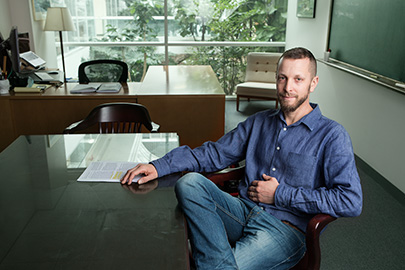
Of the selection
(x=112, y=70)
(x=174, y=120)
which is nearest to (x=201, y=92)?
(x=174, y=120)

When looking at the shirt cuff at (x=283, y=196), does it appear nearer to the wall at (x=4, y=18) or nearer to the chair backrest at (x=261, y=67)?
the chair backrest at (x=261, y=67)

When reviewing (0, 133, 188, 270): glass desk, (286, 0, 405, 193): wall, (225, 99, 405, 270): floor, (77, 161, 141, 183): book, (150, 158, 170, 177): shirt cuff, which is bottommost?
(225, 99, 405, 270): floor

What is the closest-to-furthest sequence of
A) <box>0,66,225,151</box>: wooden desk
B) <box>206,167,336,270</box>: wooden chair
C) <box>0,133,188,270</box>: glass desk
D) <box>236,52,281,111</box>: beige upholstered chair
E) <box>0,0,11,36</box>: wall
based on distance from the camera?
<box>0,133,188,270</box>: glass desk < <box>206,167,336,270</box>: wooden chair < <box>0,66,225,151</box>: wooden desk < <box>0,0,11,36</box>: wall < <box>236,52,281,111</box>: beige upholstered chair

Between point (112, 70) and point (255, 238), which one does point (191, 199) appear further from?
point (112, 70)

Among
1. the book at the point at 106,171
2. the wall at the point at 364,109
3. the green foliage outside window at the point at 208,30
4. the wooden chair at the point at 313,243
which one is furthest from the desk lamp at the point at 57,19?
the wooden chair at the point at 313,243

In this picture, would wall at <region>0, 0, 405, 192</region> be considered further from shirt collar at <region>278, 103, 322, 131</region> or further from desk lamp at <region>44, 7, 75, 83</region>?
shirt collar at <region>278, 103, 322, 131</region>

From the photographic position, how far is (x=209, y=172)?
1898 mm

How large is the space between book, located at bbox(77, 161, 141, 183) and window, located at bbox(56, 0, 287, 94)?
4.40 meters

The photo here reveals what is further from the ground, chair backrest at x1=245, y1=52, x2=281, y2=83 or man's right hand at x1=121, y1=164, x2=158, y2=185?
man's right hand at x1=121, y1=164, x2=158, y2=185

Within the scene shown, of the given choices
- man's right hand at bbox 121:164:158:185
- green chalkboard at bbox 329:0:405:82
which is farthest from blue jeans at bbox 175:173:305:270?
green chalkboard at bbox 329:0:405:82

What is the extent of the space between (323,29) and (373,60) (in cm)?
135

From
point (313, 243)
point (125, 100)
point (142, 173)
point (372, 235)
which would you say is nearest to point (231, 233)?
point (313, 243)

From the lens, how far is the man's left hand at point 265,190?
5.40 ft

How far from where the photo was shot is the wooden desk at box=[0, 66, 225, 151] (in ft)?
10.8
